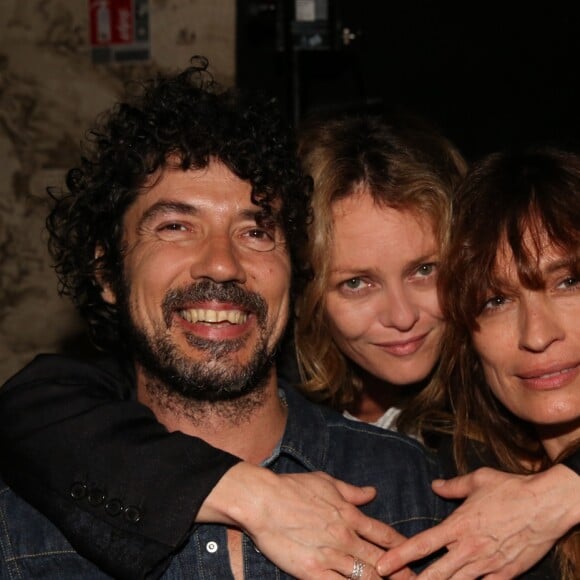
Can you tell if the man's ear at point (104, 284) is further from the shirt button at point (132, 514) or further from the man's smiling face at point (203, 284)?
the shirt button at point (132, 514)

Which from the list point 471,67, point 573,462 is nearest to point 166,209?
point 573,462

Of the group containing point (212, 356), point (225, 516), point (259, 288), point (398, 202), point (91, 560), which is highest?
point (398, 202)

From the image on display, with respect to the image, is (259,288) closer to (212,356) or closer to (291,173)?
(212,356)

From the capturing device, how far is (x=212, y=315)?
6.68 ft

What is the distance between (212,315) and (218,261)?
0.42 feet

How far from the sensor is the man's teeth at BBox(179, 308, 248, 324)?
6.68 ft

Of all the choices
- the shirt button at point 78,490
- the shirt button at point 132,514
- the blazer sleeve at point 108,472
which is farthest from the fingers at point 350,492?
the shirt button at point 78,490

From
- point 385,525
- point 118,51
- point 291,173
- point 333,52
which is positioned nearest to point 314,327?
point 291,173

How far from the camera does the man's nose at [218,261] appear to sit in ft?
6.61

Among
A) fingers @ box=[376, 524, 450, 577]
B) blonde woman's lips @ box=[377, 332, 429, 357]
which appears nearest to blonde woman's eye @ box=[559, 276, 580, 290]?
blonde woman's lips @ box=[377, 332, 429, 357]

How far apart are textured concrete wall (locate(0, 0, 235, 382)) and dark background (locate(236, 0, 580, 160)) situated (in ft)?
1.93

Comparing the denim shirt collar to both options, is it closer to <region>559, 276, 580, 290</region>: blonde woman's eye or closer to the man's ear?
the man's ear

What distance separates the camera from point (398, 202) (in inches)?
90.1

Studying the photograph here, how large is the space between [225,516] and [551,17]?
10.5 feet
